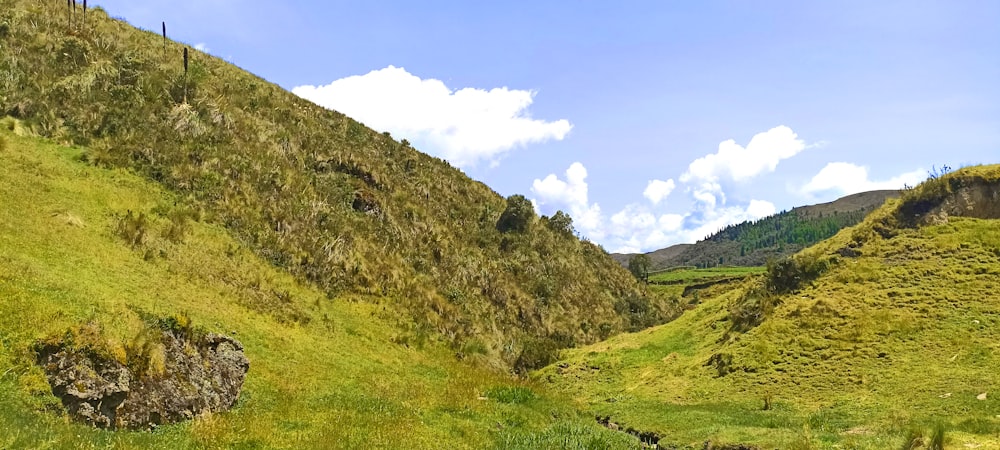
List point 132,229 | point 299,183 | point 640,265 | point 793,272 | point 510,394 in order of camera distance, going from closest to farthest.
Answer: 1. point 510,394
2. point 132,229
3. point 793,272
4. point 299,183
5. point 640,265

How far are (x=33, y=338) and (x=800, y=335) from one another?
3267cm

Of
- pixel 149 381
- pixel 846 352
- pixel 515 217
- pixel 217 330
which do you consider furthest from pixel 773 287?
pixel 149 381

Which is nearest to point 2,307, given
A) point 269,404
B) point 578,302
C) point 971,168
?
point 269,404

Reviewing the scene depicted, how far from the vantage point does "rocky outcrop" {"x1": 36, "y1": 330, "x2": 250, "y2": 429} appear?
10.9 m

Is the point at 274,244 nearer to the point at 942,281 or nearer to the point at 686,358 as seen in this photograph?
the point at 686,358

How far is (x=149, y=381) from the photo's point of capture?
40.2 feet

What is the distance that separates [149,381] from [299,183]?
3190 cm

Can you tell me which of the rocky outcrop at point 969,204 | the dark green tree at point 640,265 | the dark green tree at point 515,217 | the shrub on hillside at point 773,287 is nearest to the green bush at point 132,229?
the shrub on hillside at point 773,287

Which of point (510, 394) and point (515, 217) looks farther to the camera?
point (515, 217)

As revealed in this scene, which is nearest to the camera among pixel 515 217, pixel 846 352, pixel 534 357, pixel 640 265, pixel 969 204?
pixel 846 352

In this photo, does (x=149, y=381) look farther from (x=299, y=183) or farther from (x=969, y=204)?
(x=969, y=204)

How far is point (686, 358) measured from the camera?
113ft

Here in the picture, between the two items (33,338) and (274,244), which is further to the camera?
(274,244)

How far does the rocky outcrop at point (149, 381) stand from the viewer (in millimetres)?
10859
